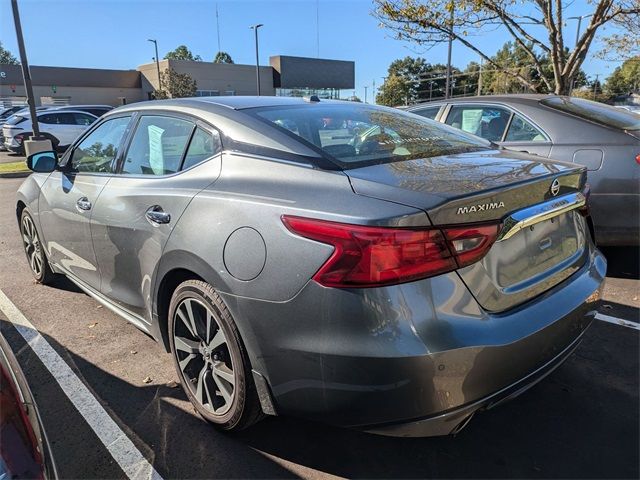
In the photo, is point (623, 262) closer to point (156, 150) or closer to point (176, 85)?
point (156, 150)

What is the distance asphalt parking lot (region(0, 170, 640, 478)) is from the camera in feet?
7.53

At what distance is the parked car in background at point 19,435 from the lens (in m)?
1.24

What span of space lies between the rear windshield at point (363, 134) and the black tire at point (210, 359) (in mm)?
899

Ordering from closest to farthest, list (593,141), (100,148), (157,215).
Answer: (157,215), (100,148), (593,141)

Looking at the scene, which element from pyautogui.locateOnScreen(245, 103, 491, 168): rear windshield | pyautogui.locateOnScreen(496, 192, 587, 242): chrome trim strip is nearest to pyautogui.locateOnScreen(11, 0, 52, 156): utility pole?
pyautogui.locateOnScreen(245, 103, 491, 168): rear windshield

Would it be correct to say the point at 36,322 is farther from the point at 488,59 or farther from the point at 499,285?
the point at 488,59

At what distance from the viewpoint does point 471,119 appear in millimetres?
5480

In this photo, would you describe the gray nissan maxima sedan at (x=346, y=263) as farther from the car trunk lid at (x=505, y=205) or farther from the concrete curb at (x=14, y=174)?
the concrete curb at (x=14, y=174)

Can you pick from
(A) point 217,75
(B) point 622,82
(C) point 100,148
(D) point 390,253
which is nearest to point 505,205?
(D) point 390,253

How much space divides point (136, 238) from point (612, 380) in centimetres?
286

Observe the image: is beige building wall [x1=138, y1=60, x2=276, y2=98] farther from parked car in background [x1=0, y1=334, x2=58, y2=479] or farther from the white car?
parked car in background [x1=0, y1=334, x2=58, y2=479]

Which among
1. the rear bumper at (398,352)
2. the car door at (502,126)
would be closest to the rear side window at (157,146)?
the rear bumper at (398,352)

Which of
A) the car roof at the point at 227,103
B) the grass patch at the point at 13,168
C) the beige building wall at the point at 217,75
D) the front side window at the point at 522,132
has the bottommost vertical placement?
the grass patch at the point at 13,168

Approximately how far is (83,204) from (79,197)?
0.11 metres
